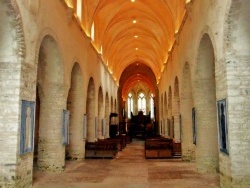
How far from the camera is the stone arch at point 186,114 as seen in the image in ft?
48.5

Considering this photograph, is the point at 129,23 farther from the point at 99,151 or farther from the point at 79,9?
the point at 99,151

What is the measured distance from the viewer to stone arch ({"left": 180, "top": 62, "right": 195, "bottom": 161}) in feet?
48.5

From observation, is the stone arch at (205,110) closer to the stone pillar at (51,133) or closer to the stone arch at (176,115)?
the stone pillar at (51,133)

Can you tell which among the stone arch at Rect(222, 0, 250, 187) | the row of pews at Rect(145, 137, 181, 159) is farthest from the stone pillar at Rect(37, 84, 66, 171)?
the stone arch at Rect(222, 0, 250, 187)

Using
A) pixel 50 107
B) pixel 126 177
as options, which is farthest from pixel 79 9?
pixel 126 177

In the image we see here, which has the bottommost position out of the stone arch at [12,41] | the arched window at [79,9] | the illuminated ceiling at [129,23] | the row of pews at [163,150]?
the row of pews at [163,150]

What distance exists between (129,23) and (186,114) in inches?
535

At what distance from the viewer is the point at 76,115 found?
15266mm

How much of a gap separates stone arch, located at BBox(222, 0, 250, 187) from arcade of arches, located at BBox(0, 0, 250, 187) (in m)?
0.02

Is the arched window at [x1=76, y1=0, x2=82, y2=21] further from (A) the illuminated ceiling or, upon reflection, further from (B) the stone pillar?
(B) the stone pillar

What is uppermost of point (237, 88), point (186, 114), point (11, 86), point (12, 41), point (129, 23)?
point (129, 23)

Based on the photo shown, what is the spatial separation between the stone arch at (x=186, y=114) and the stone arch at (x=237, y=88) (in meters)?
6.97

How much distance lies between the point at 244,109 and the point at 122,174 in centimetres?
580

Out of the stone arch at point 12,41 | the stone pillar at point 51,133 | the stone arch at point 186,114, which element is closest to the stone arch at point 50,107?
the stone pillar at point 51,133
